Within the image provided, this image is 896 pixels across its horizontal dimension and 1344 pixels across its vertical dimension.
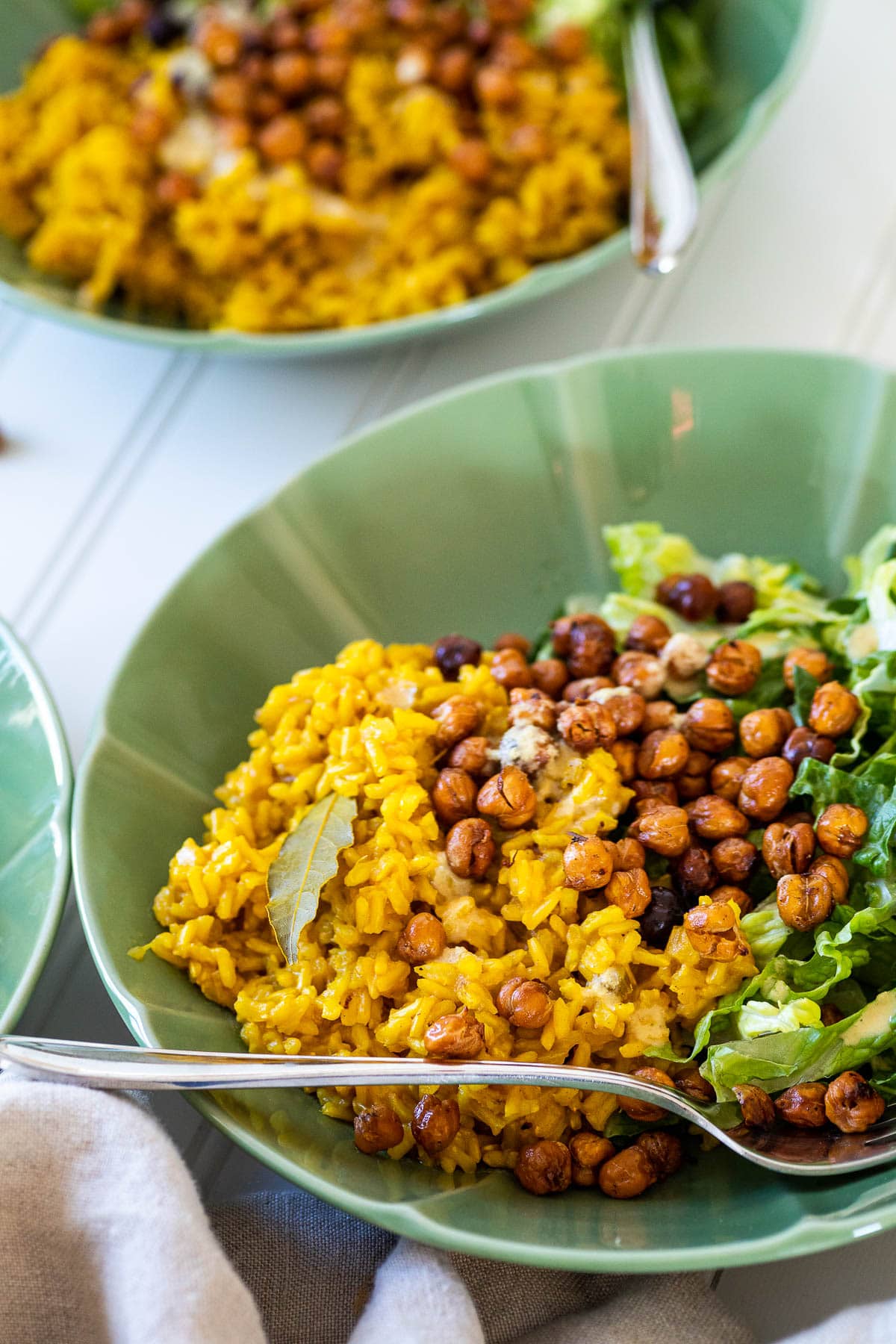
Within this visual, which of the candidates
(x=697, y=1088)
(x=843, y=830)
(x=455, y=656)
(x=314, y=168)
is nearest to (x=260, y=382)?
(x=314, y=168)

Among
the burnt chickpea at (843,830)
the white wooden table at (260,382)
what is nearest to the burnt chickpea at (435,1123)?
the burnt chickpea at (843,830)

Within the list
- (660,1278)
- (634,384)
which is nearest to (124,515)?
(634,384)

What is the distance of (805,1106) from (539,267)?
4.67 feet

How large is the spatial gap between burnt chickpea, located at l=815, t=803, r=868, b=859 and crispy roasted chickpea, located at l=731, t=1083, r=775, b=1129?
0.87 feet

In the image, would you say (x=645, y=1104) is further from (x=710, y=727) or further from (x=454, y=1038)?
(x=710, y=727)

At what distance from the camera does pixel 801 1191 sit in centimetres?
121

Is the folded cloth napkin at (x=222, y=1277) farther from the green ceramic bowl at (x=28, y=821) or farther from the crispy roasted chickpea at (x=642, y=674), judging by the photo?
the crispy roasted chickpea at (x=642, y=674)

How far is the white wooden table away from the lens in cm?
202

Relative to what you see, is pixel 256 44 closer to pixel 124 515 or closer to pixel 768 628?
pixel 124 515

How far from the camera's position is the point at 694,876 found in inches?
54.0

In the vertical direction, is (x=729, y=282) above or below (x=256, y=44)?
below

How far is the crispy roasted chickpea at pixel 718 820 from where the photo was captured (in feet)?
4.57

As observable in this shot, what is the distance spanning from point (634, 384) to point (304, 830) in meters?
0.82

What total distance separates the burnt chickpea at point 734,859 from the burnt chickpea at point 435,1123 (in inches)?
15.2
